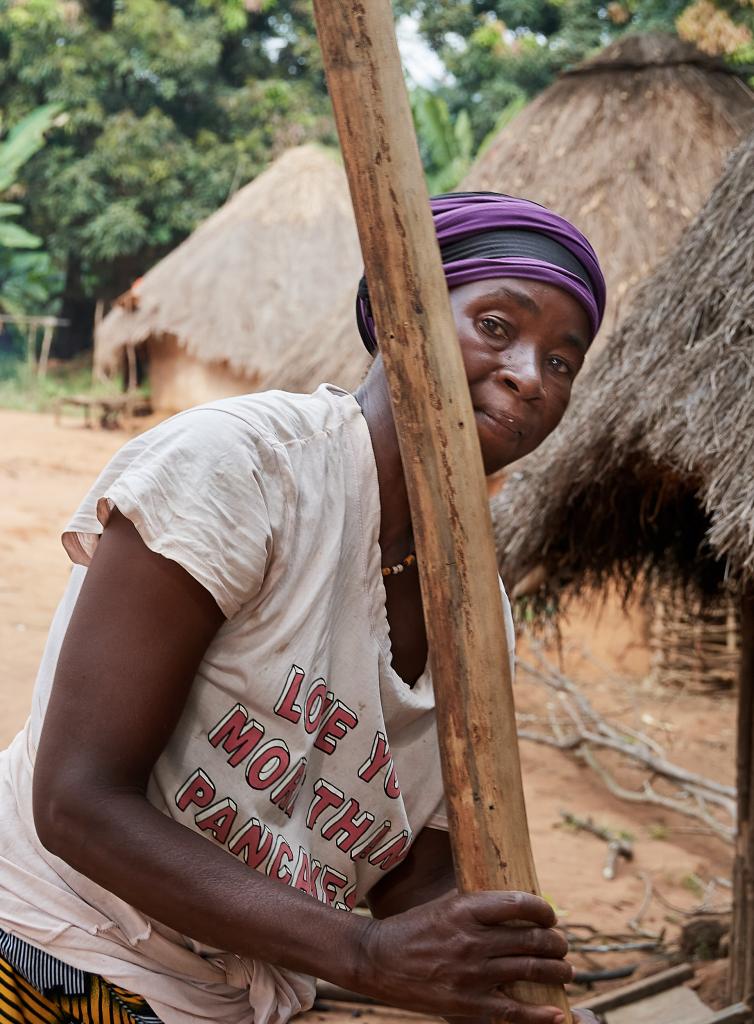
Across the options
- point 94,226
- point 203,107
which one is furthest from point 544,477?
point 203,107

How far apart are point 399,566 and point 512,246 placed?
17.2 inches

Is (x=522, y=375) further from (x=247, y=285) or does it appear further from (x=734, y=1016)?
(x=247, y=285)

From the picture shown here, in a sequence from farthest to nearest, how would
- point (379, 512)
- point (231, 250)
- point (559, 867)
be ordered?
point (231, 250), point (559, 867), point (379, 512)

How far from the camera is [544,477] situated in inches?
149

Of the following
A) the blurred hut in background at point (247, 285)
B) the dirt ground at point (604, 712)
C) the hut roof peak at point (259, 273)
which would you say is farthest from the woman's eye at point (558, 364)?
the hut roof peak at point (259, 273)

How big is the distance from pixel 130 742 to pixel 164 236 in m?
19.1

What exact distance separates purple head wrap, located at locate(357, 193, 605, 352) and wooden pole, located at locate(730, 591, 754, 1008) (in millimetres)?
2436

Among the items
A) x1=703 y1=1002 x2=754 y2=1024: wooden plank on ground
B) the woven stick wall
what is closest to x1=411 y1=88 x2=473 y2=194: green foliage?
the woven stick wall

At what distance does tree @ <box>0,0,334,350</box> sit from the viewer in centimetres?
1855

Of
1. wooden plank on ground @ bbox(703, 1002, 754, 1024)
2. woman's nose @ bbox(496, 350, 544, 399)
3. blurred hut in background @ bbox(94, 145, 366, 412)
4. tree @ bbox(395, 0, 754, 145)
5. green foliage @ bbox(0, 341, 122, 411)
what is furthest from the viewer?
green foliage @ bbox(0, 341, 122, 411)

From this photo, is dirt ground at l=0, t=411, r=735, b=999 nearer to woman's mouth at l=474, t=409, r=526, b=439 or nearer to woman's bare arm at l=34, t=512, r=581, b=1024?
woman's mouth at l=474, t=409, r=526, b=439

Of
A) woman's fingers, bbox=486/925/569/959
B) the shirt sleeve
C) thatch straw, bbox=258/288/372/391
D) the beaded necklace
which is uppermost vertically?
thatch straw, bbox=258/288/372/391

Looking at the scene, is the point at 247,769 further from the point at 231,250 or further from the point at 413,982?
the point at 231,250

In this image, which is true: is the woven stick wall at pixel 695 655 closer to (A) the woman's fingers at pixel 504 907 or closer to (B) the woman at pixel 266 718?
(B) the woman at pixel 266 718
